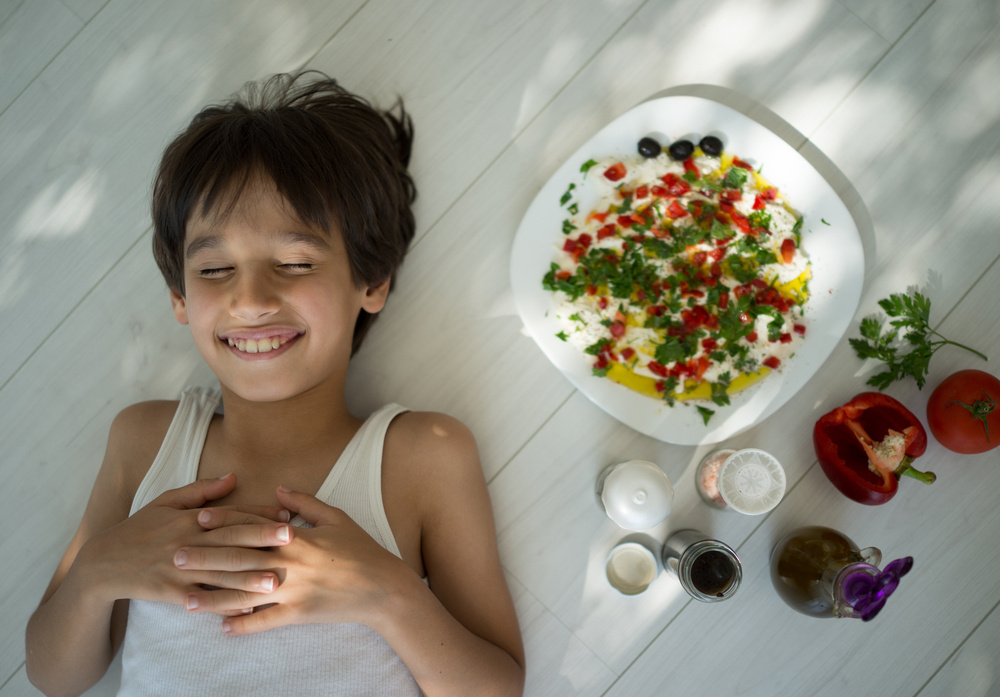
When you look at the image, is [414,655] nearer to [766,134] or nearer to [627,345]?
[627,345]

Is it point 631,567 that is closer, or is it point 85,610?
point 85,610

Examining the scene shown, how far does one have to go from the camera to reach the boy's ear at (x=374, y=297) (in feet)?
3.74

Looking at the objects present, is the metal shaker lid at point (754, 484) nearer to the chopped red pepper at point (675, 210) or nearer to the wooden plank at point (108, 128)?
the chopped red pepper at point (675, 210)

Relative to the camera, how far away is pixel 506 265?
1.31 m

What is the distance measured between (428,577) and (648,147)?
0.93 m

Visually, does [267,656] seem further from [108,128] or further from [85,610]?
[108,128]

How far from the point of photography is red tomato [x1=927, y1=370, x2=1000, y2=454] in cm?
118

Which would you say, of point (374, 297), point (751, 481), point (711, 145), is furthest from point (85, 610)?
point (711, 145)

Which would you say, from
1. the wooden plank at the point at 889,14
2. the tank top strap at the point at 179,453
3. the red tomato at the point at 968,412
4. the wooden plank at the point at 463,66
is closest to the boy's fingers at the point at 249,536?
the tank top strap at the point at 179,453

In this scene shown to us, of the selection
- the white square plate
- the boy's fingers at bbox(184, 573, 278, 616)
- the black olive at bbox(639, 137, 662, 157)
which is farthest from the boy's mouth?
the black olive at bbox(639, 137, 662, 157)

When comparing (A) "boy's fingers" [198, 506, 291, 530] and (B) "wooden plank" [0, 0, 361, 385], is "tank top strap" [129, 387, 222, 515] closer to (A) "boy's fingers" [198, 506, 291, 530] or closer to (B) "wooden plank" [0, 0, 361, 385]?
(A) "boy's fingers" [198, 506, 291, 530]

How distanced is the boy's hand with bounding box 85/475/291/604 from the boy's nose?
31cm

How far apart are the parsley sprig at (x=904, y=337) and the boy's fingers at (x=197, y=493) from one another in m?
1.23

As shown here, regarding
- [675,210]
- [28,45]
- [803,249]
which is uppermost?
[803,249]
